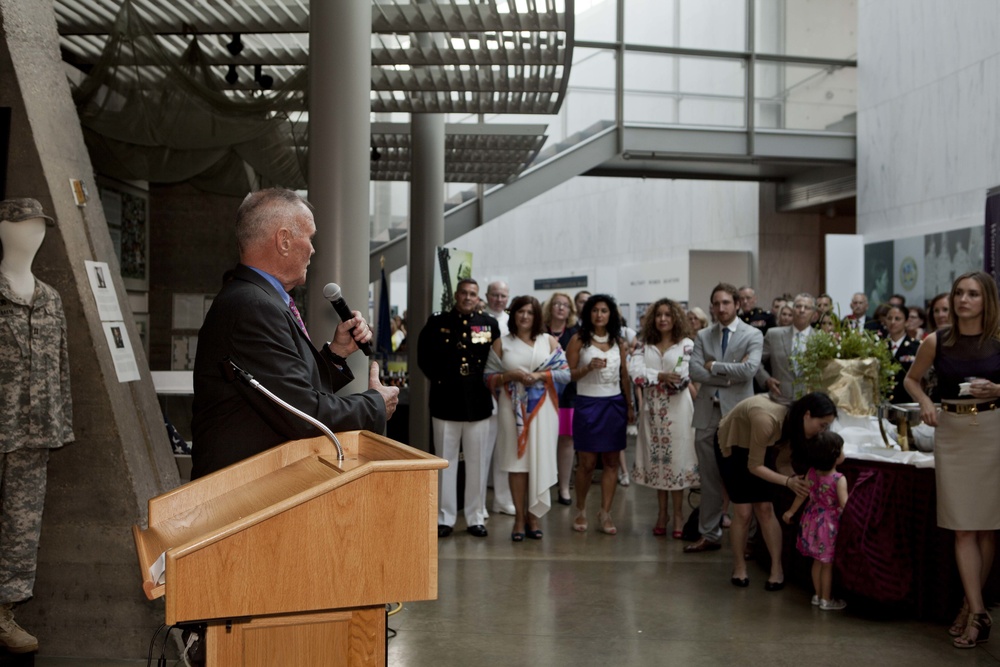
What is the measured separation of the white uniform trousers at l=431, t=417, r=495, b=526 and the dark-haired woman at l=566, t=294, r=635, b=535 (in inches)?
26.8

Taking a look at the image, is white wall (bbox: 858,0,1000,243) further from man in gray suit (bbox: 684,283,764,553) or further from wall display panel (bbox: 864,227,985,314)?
man in gray suit (bbox: 684,283,764,553)

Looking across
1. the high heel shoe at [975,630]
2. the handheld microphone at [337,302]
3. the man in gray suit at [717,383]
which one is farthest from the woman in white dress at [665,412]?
the handheld microphone at [337,302]

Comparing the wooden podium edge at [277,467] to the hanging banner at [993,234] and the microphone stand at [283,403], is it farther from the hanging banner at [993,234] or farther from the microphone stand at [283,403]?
the hanging banner at [993,234]

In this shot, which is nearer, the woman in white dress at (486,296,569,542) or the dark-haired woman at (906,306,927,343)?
the woman in white dress at (486,296,569,542)

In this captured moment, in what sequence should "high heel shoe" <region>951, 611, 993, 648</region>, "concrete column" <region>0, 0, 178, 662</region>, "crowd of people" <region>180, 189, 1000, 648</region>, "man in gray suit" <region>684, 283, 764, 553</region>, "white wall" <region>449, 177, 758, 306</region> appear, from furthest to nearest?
"white wall" <region>449, 177, 758, 306</region> < "man in gray suit" <region>684, 283, 764, 553</region> < "high heel shoe" <region>951, 611, 993, 648</region> < "concrete column" <region>0, 0, 178, 662</region> < "crowd of people" <region>180, 189, 1000, 648</region>

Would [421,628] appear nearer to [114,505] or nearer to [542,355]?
[114,505]

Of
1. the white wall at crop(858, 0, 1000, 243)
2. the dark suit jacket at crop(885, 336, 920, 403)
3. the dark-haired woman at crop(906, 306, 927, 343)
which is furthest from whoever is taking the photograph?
the white wall at crop(858, 0, 1000, 243)

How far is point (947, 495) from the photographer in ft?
14.9

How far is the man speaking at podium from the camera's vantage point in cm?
238

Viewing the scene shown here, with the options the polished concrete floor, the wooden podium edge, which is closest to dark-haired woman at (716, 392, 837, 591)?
the polished concrete floor

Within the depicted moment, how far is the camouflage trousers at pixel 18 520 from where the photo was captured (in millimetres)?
3814

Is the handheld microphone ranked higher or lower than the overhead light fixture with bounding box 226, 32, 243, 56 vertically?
lower

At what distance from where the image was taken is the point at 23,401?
3811 millimetres

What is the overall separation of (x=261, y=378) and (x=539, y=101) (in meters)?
5.92
